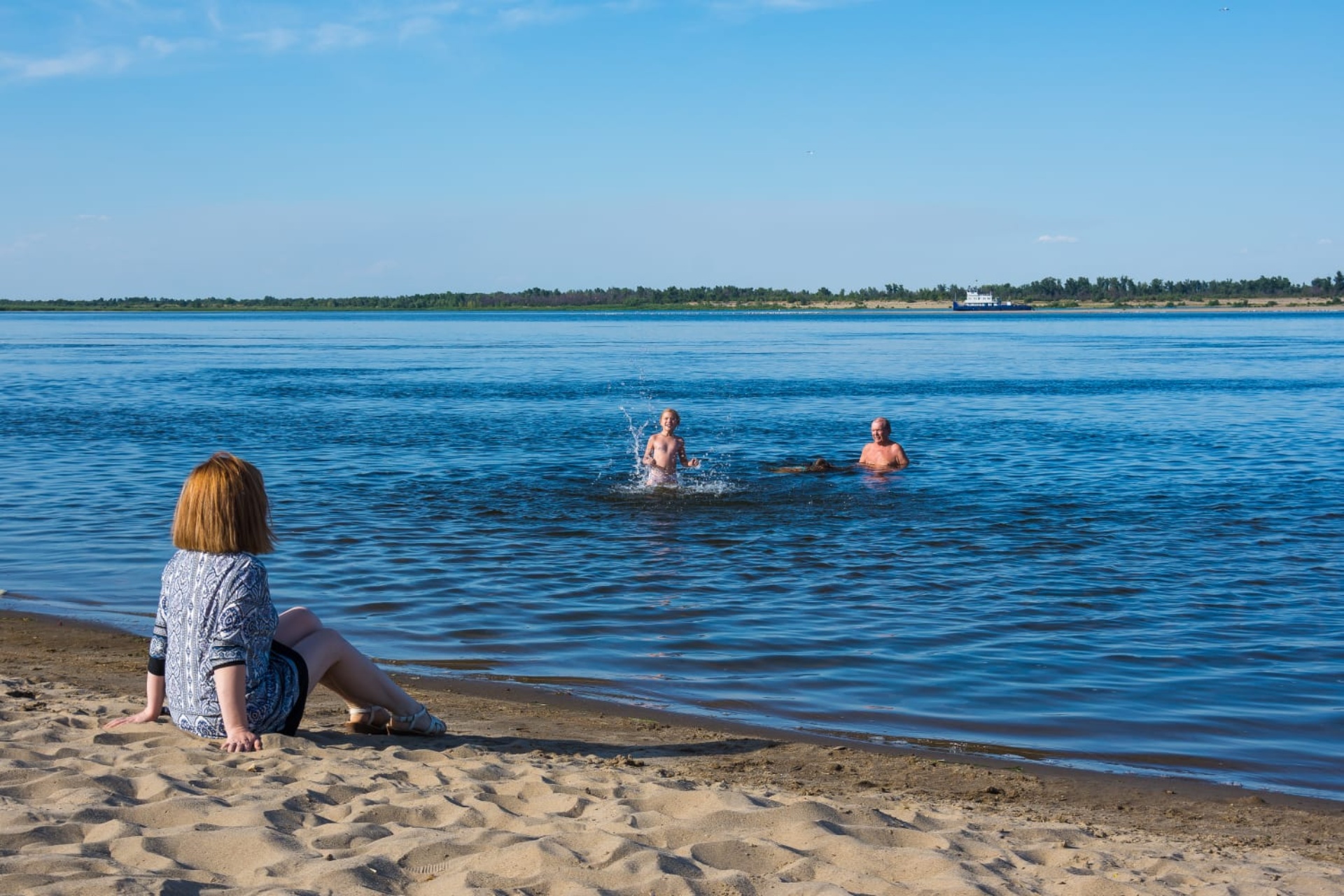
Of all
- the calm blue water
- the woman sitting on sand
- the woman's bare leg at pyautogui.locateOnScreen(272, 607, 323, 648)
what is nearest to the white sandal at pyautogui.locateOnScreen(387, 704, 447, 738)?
the woman sitting on sand

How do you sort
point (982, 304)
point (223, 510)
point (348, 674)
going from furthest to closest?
point (982, 304) < point (348, 674) < point (223, 510)

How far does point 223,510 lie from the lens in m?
5.79

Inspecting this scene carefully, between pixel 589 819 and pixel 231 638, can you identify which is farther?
pixel 231 638

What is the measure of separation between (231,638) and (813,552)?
811 centimetres

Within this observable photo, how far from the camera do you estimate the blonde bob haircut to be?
5.73 metres

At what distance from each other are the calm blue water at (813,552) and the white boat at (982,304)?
482ft

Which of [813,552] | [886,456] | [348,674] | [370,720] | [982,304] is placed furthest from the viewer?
[982,304]

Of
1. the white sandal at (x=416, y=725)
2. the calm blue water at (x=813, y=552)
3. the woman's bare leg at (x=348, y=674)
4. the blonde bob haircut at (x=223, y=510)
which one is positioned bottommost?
the calm blue water at (x=813, y=552)

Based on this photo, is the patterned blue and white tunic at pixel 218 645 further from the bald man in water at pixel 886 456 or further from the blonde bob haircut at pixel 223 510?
the bald man in water at pixel 886 456

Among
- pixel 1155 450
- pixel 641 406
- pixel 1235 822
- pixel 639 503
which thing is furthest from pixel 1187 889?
pixel 641 406

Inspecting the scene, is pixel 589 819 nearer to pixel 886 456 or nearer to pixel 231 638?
pixel 231 638

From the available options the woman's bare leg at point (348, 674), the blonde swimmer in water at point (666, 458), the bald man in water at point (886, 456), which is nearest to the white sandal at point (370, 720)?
the woman's bare leg at point (348, 674)

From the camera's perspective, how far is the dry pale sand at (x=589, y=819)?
450cm

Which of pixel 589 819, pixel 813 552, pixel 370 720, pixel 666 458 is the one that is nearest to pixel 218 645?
pixel 370 720
